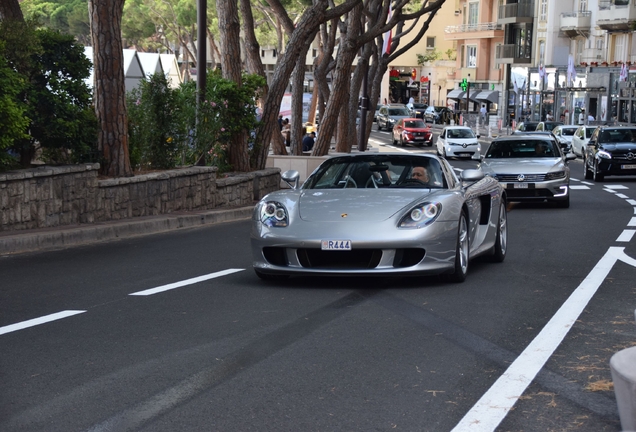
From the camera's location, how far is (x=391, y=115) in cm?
8475

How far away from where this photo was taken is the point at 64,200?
1506cm

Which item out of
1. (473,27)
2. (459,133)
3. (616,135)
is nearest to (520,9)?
(473,27)

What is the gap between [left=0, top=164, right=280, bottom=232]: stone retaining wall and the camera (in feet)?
46.1

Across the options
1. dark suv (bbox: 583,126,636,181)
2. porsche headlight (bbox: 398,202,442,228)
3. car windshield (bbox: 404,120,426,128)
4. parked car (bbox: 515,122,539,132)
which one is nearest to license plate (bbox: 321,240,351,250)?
porsche headlight (bbox: 398,202,442,228)

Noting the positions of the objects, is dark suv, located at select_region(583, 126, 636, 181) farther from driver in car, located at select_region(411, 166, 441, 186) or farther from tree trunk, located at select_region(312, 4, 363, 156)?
driver in car, located at select_region(411, 166, 441, 186)

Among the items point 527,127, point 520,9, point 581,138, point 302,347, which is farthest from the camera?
point 520,9

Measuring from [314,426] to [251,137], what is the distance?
18.7 m

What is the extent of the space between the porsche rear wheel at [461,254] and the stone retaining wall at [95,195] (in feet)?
19.9

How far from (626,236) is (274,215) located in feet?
24.9

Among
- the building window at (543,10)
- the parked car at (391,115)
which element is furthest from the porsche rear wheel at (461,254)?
the building window at (543,10)

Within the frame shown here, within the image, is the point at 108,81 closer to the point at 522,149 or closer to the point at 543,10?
the point at 522,149

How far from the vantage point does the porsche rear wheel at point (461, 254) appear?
33.7 ft

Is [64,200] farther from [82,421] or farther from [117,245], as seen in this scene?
[82,421]

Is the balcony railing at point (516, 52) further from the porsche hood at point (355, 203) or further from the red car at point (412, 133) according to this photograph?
the porsche hood at point (355, 203)
